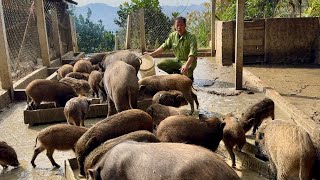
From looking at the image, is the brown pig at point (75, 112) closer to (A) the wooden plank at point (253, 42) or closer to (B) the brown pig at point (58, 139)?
(B) the brown pig at point (58, 139)

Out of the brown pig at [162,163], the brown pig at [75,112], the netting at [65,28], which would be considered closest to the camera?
the brown pig at [162,163]

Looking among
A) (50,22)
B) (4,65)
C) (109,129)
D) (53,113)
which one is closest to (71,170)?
(109,129)

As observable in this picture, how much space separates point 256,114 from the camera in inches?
229

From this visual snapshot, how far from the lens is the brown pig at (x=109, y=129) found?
4.40 m

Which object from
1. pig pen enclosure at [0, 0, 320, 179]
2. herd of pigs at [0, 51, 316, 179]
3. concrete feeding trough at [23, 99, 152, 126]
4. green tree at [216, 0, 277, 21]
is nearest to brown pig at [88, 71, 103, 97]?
herd of pigs at [0, 51, 316, 179]

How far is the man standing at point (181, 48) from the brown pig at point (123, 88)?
2007 millimetres

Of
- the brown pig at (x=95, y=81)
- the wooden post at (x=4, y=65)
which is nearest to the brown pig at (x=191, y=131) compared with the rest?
the brown pig at (x=95, y=81)

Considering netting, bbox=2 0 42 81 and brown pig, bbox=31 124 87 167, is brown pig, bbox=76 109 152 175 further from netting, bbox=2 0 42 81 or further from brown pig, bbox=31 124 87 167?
netting, bbox=2 0 42 81

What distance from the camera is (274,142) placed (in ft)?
13.9

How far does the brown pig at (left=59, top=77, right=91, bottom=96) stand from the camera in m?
7.66

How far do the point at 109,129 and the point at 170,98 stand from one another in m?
2.17

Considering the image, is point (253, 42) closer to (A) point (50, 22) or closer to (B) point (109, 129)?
(A) point (50, 22)

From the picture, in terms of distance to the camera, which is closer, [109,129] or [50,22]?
[109,129]

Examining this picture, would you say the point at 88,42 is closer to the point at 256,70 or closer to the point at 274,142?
the point at 256,70
